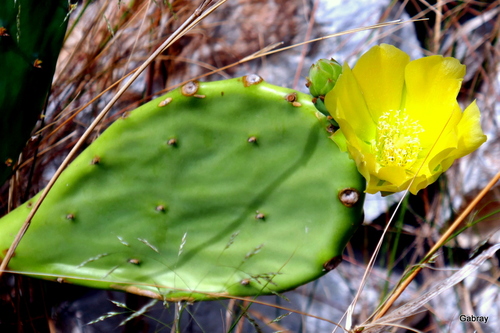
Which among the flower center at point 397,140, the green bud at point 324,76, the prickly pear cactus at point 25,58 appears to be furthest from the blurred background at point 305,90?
the green bud at point 324,76

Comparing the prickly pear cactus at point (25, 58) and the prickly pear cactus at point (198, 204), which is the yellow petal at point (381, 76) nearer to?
the prickly pear cactus at point (198, 204)

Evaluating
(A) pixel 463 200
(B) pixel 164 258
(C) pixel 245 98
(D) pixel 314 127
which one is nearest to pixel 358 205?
(D) pixel 314 127

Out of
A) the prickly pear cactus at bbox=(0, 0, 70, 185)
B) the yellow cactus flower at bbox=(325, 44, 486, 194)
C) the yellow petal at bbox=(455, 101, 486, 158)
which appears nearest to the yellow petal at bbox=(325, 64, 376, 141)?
the yellow cactus flower at bbox=(325, 44, 486, 194)

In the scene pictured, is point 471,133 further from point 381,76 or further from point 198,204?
point 198,204

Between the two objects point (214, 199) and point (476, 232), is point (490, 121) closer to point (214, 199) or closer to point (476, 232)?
point (476, 232)

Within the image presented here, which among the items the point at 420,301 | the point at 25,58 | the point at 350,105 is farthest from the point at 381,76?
the point at 25,58

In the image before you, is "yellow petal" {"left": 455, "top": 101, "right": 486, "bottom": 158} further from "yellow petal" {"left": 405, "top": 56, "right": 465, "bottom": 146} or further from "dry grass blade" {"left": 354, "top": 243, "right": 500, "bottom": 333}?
"dry grass blade" {"left": 354, "top": 243, "right": 500, "bottom": 333}

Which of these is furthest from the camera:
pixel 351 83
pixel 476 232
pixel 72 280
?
pixel 476 232
